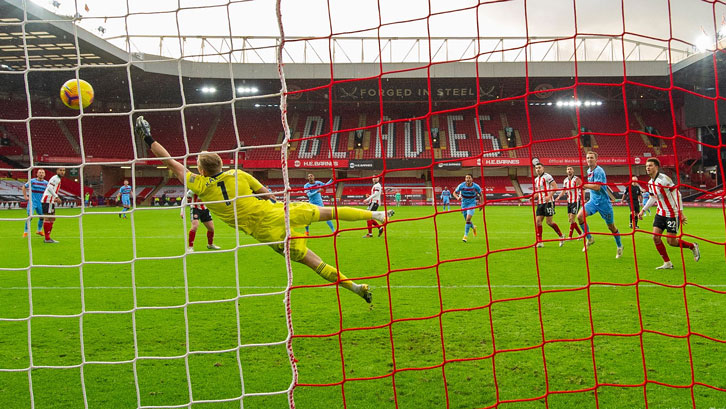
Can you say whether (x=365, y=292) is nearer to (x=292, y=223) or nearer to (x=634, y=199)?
(x=292, y=223)

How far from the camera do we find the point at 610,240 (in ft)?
36.8

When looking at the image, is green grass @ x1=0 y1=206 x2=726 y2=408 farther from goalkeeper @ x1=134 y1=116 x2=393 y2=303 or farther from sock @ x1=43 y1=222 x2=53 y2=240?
sock @ x1=43 y1=222 x2=53 y2=240

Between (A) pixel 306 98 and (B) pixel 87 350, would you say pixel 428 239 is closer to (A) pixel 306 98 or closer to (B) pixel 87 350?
(B) pixel 87 350

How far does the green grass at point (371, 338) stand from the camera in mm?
3244

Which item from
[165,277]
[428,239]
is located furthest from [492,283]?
[428,239]

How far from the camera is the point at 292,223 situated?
4.57m

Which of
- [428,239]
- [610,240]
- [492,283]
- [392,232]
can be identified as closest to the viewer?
[492,283]

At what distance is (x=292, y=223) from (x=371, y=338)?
1216mm

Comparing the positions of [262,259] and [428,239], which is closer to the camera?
[262,259]

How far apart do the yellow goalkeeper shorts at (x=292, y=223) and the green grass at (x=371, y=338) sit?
0.66 meters

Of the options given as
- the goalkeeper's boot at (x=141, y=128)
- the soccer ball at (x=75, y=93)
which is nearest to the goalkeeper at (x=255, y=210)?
the goalkeeper's boot at (x=141, y=128)

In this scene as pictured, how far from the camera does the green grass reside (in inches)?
128

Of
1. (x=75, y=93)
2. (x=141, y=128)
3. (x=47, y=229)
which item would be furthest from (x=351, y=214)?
(x=47, y=229)

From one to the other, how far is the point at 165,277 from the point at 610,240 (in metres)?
9.13
